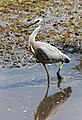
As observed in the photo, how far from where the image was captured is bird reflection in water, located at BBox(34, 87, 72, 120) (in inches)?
341

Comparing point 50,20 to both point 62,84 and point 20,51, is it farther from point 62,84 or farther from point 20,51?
point 62,84

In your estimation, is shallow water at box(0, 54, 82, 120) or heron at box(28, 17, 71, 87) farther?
heron at box(28, 17, 71, 87)

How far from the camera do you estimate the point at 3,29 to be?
1424 centimetres

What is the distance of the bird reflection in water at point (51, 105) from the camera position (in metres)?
8.67

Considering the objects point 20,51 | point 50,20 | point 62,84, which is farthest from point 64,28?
point 62,84

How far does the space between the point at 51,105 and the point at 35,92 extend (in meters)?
0.66

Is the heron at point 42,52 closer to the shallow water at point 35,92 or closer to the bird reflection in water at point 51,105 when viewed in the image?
the shallow water at point 35,92

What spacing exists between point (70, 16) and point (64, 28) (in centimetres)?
125

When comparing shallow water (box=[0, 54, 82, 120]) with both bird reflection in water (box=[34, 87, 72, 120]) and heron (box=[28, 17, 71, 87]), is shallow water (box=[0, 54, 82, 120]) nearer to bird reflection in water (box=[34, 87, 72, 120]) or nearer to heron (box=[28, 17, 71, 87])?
bird reflection in water (box=[34, 87, 72, 120])

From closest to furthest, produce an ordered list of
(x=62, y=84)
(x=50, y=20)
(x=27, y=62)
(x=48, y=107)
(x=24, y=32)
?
(x=48, y=107), (x=62, y=84), (x=27, y=62), (x=24, y=32), (x=50, y=20)

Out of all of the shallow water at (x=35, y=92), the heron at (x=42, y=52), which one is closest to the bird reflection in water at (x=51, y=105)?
the shallow water at (x=35, y=92)

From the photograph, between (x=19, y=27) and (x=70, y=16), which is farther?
(x=70, y=16)

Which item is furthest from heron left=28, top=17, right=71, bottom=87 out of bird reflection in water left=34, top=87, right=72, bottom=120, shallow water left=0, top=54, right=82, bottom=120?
bird reflection in water left=34, top=87, right=72, bottom=120

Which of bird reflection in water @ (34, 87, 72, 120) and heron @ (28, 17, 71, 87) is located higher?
heron @ (28, 17, 71, 87)
